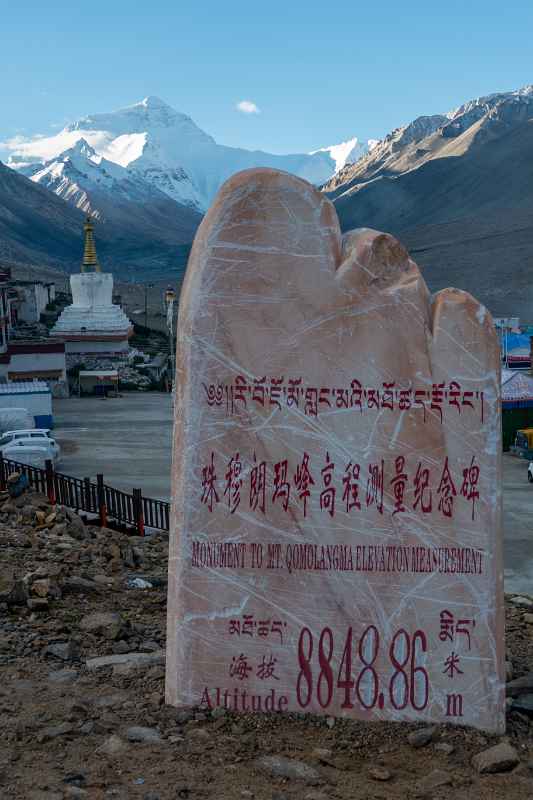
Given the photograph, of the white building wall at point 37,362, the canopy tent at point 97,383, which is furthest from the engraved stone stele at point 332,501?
the canopy tent at point 97,383

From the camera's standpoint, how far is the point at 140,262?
142m

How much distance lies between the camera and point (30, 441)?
19625 millimetres

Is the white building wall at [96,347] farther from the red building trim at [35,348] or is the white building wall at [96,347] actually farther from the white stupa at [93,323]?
the red building trim at [35,348]

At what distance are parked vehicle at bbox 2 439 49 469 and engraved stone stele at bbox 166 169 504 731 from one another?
43.3ft

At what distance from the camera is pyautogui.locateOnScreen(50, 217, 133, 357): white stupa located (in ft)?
129

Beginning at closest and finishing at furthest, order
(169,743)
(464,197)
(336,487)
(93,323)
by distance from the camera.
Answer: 1. (169,743)
2. (336,487)
3. (93,323)
4. (464,197)

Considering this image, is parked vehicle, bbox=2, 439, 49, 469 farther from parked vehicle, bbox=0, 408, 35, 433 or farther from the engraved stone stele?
the engraved stone stele

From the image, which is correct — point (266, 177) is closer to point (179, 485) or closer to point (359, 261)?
point (359, 261)

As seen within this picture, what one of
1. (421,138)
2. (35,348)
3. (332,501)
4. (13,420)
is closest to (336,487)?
(332,501)

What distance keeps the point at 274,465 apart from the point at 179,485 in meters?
0.60

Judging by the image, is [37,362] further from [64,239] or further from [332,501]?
[64,239]

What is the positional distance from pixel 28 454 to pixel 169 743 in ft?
46.0

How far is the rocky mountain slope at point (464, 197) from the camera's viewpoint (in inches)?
3260

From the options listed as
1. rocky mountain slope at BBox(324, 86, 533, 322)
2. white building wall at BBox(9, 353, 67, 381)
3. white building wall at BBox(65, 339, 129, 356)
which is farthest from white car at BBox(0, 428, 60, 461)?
rocky mountain slope at BBox(324, 86, 533, 322)
